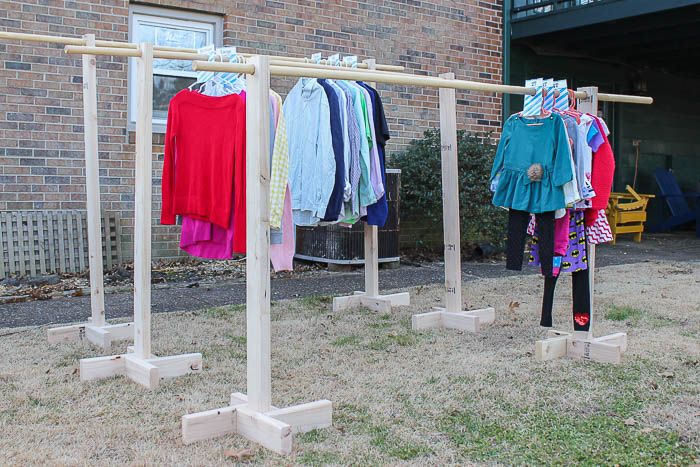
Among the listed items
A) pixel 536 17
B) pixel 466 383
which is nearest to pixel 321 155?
pixel 466 383

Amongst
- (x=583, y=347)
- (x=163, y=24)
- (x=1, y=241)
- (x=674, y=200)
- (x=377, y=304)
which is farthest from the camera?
(x=674, y=200)

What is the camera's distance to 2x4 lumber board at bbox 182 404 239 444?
3.07 metres

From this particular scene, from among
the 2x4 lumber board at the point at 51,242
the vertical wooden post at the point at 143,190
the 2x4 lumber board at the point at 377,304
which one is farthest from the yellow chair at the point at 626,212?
the vertical wooden post at the point at 143,190

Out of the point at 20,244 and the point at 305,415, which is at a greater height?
the point at 20,244

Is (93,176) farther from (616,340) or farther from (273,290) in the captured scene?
(616,340)

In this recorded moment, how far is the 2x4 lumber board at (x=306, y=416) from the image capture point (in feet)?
10.5

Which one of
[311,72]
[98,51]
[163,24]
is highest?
[163,24]

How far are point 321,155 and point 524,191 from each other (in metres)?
1.27

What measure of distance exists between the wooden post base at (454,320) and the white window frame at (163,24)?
3.76 metres

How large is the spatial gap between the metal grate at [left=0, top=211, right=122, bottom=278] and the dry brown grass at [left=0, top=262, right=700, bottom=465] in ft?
6.74

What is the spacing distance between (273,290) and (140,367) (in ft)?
9.78

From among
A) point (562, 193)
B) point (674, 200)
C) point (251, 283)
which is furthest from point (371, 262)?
point (674, 200)

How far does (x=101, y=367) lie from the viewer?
3994mm

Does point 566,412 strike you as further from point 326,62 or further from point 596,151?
point 326,62
